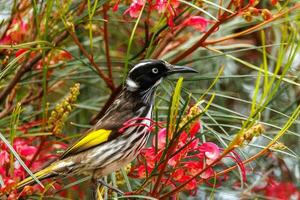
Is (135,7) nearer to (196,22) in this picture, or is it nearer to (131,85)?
(196,22)

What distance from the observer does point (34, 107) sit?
3.18m

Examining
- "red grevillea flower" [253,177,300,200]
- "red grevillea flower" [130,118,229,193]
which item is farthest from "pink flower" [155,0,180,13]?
"red grevillea flower" [253,177,300,200]

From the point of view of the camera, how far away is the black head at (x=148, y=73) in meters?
2.50

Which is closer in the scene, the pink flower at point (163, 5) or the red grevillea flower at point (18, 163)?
the red grevillea flower at point (18, 163)

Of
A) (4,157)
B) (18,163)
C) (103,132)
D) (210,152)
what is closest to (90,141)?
(103,132)

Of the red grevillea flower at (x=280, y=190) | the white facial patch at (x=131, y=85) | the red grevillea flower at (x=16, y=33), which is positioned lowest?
the red grevillea flower at (x=280, y=190)

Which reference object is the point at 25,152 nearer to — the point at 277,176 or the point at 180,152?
the point at 180,152

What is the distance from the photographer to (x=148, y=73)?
102 inches

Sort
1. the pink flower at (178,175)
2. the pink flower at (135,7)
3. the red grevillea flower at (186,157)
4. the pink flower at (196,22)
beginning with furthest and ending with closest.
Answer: the pink flower at (196,22)
the pink flower at (135,7)
the pink flower at (178,175)
the red grevillea flower at (186,157)

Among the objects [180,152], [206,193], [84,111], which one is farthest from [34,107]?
[180,152]

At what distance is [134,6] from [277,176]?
163 cm

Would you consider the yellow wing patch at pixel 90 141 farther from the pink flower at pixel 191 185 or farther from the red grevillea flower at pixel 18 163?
the pink flower at pixel 191 185

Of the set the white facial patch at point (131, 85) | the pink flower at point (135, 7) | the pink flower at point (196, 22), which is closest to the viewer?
the pink flower at point (135, 7)

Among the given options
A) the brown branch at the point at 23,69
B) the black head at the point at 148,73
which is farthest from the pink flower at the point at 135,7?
the brown branch at the point at 23,69
